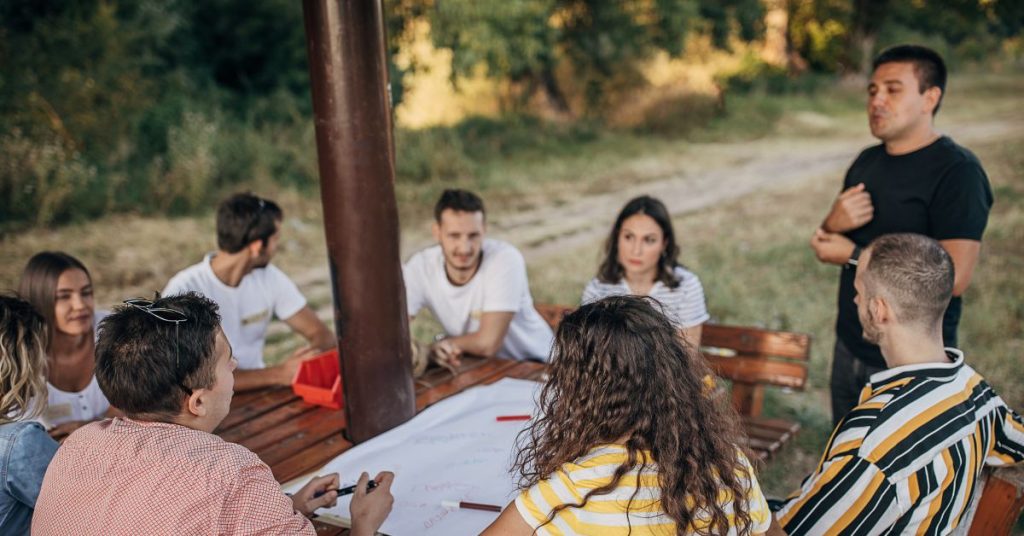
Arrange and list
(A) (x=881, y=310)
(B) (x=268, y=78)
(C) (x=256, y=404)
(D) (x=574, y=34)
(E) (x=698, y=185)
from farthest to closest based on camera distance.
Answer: (D) (x=574, y=34) < (B) (x=268, y=78) < (E) (x=698, y=185) < (C) (x=256, y=404) < (A) (x=881, y=310)

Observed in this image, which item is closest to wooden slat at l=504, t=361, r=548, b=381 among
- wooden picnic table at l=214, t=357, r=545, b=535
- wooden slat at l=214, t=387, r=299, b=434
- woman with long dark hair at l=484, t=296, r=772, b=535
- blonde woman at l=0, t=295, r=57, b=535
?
wooden picnic table at l=214, t=357, r=545, b=535

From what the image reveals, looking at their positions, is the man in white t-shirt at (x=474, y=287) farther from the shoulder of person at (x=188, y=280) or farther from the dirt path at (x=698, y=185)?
the dirt path at (x=698, y=185)

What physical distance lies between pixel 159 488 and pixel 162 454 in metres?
0.06

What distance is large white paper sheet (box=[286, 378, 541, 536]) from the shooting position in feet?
6.67

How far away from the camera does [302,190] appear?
1012 centimetres

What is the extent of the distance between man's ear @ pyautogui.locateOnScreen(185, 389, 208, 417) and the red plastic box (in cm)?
101

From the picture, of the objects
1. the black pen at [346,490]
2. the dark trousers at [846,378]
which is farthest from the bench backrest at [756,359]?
the black pen at [346,490]

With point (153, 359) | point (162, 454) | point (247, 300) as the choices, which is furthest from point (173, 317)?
point (247, 300)

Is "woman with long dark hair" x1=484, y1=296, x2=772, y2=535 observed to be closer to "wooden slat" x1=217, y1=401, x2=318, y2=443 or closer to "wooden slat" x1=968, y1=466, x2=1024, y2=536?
"wooden slat" x1=968, y1=466, x2=1024, y2=536

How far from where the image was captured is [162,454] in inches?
62.4

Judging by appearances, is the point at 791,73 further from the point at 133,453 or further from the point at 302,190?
the point at 133,453

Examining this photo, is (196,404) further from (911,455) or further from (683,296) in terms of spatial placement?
(683,296)

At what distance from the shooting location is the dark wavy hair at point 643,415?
63.2 inches

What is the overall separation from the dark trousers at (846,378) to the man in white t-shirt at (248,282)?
2033mm
